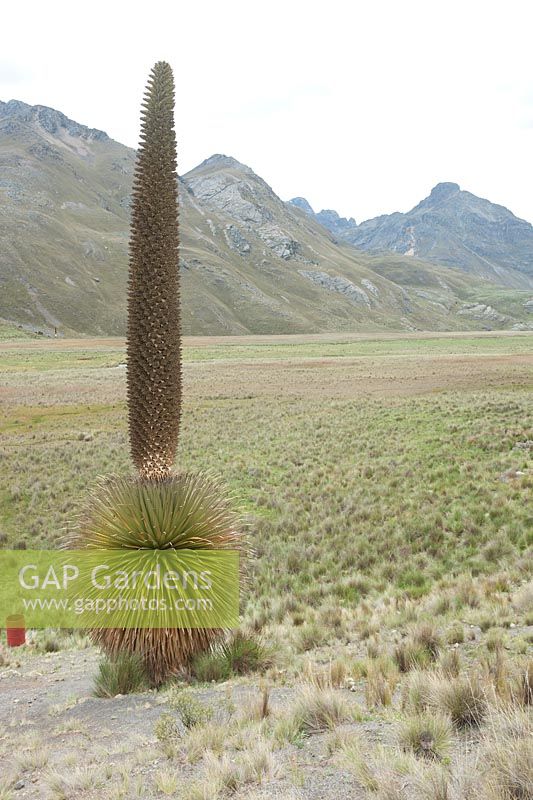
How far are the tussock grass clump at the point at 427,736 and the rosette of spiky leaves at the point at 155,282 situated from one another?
3659mm

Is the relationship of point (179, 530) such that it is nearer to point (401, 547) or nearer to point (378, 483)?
point (401, 547)

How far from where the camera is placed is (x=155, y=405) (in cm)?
574

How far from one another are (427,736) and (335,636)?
405 centimetres

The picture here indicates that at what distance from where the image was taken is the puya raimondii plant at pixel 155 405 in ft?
18.8

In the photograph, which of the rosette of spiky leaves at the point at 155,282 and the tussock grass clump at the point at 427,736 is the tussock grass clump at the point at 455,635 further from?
the rosette of spiky leaves at the point at 155,282

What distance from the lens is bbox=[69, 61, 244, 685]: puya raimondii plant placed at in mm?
5734

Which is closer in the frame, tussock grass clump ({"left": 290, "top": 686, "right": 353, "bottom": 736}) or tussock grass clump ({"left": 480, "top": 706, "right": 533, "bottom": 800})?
tussock grass clump ({"left": 480, "top": 706, "right": 533, "bottom": 800})

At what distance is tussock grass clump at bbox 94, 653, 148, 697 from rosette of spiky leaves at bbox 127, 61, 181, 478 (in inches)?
109

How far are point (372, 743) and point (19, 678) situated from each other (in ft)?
20.2

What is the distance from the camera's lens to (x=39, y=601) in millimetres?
12039

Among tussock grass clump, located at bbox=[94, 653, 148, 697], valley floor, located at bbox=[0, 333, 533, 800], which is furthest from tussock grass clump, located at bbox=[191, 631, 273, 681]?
tussock grass clump, located at bbox=[94, 653, 148, 697]

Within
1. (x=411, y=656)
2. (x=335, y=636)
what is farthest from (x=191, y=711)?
(x=335, y=636)

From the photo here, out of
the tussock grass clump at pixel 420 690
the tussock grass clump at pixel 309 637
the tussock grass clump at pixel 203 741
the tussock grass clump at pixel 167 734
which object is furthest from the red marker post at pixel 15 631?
the tussock grass clump at pixel 420 690

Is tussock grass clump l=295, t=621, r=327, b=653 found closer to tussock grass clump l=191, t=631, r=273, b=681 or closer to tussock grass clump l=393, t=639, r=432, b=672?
tussock grass clump l=191, t=631, r=273, b=681
